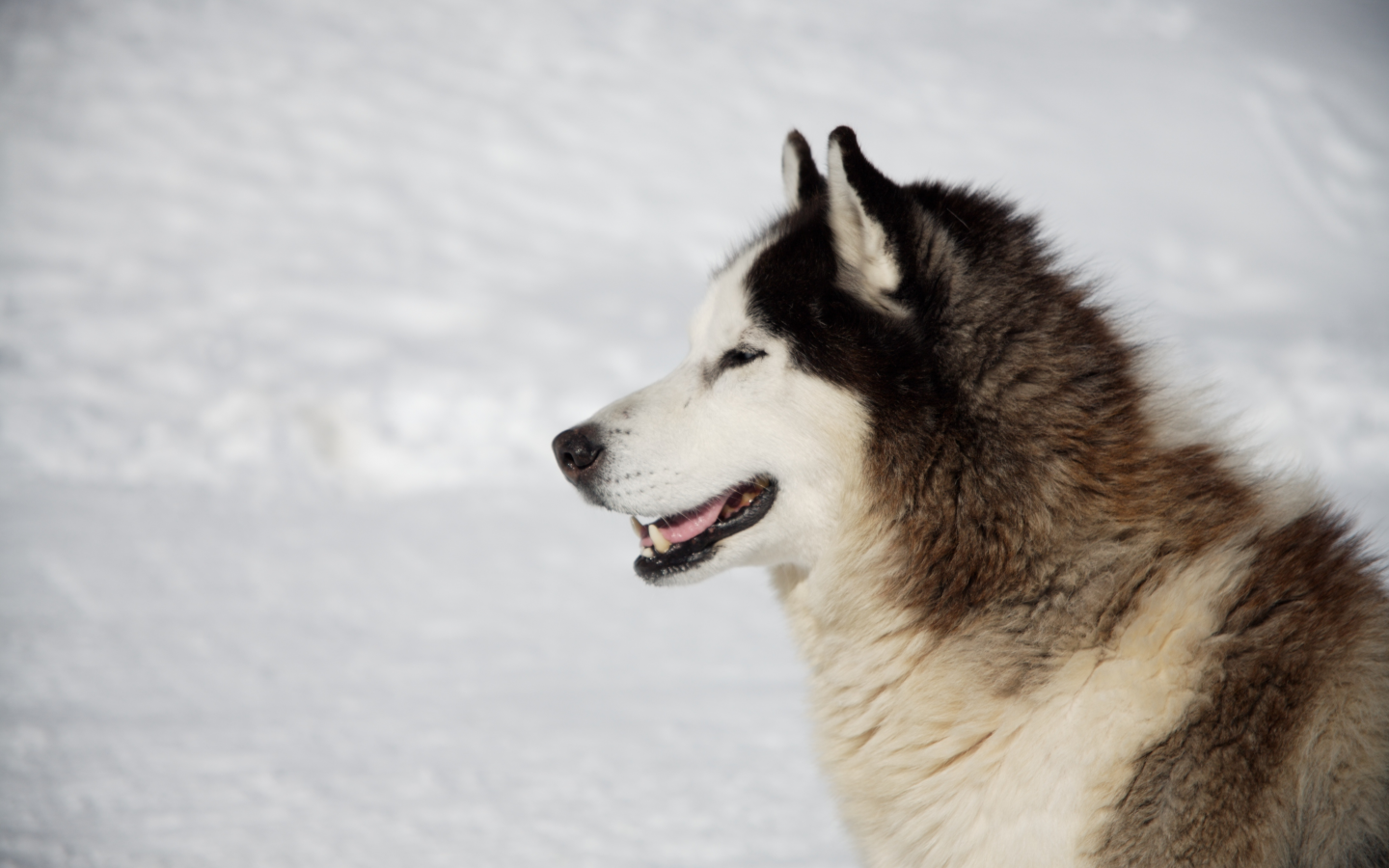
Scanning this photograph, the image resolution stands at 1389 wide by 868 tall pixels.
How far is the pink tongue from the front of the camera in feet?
7.02

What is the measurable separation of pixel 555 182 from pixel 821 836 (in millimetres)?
8276

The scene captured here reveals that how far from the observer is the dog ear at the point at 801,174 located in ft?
8.11

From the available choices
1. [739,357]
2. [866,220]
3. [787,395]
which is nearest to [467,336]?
[739,357]

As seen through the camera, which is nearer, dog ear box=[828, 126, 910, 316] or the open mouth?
dog ear box=[828, 126, 910, 316]

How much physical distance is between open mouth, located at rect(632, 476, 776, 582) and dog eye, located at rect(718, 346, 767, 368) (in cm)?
27

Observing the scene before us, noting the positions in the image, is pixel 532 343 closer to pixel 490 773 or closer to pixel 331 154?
pixel 331 154

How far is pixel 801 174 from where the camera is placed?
248cm

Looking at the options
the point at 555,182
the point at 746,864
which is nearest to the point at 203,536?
the point at 746,864

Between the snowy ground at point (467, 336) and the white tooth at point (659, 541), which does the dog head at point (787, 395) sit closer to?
the white tooth at point (659, 541)

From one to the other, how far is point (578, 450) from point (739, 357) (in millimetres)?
438

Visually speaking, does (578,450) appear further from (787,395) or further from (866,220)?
(866,220)

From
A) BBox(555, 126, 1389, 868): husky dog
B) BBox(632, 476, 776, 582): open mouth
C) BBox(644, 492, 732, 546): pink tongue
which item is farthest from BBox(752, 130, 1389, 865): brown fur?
BBox(644, 492, 732, 546): pink tongue

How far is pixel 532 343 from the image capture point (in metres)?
7.79

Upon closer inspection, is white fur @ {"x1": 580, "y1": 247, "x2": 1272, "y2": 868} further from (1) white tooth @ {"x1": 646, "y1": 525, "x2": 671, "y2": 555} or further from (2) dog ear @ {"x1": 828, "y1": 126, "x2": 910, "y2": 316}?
(2) dog ear @ {"x1": 828, "y1": 126, "x2": 910, "y2": 316}
